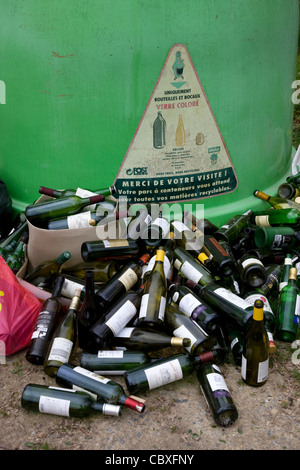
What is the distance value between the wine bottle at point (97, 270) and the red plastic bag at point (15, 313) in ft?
1.12

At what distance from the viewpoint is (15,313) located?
265cm

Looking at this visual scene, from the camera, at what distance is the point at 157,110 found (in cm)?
320

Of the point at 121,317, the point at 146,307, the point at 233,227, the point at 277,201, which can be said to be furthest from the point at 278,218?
the point at 121,317

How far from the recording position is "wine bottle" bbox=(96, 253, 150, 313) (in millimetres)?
2748

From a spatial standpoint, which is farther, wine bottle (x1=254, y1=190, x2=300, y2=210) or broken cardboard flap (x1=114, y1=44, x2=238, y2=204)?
wine bottle (x1=254, y1=190, x2=300, y2=210)

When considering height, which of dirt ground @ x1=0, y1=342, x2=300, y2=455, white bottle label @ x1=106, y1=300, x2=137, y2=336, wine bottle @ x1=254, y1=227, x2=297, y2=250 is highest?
wine bottle @ x1=254, y1=227, x2=297, y2=250

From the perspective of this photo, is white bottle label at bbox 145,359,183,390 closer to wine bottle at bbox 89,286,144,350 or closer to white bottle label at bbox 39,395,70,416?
wine bottle at bbox 89,286,144,350

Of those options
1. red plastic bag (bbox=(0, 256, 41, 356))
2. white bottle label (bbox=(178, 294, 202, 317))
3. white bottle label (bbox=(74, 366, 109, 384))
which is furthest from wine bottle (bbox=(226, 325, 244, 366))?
red plastic bag (bbox=(0, 256, 41, 356))

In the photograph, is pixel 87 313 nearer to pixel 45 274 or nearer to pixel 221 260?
pixel 45 274

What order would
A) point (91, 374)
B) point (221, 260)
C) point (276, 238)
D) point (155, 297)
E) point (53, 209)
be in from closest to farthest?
point (91, 374) → point (155, 297) → point (221, 260) → point (53, 209) → point (276, 238)

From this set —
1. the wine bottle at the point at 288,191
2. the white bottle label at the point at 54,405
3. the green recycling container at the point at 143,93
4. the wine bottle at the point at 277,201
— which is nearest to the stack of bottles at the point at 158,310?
the white bottle label at the point at 54,405

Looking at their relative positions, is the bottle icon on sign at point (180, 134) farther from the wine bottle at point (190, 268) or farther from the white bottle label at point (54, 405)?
the white bottle label at point (54, 405)

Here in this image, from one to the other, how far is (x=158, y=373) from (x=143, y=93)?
180 centimetres

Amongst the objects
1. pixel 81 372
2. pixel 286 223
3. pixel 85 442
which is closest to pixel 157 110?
pixel 286 223
